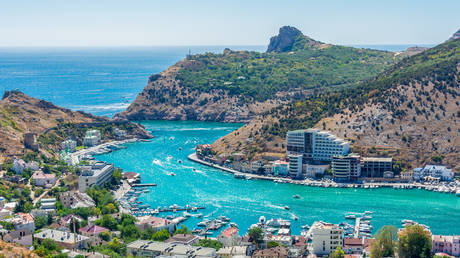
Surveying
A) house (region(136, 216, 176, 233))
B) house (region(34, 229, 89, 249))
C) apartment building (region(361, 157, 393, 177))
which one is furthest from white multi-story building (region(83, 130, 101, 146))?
house (region(34, 229, 89, 249))

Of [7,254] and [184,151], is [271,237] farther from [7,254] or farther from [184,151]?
[184,151]

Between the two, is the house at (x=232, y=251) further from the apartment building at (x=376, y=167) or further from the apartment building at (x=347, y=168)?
the apartment building at (x=376, y=167)

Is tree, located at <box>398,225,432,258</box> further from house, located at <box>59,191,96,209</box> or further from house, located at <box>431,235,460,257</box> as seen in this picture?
house, located at <box>59,191,96,209</box>

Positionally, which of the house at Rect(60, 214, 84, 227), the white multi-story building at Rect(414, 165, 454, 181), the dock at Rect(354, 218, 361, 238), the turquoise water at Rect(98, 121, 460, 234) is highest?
the house at Rect(60, 214, 84, 227)

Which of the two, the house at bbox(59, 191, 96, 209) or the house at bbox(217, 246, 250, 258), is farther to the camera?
the house at bbox(59, 191, 96, 209)

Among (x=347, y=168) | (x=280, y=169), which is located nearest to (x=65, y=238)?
(x=280, y=169)

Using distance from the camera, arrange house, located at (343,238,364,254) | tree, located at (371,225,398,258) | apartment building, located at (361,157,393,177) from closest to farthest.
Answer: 1. tree, located at (371,225,398,258)
2. house, located at (343,238,364,254)
3. apartment building, located at (361,157,393,177)

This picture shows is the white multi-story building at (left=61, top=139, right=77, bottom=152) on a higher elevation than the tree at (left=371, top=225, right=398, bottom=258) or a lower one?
lower
